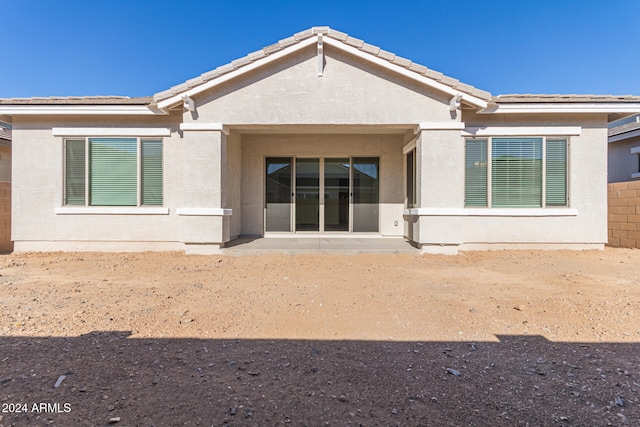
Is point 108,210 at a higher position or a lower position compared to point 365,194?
lower

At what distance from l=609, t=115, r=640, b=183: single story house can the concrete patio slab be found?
11757 millimetres

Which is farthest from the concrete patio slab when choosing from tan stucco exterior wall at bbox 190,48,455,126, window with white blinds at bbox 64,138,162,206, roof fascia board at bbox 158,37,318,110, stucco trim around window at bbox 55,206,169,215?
roof fascia board at bbox 158,37,318,110

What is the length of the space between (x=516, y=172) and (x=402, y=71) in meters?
3.84

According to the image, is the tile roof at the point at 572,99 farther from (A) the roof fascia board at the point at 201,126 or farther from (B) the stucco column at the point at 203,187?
(B) the stucco column at the point at 203,187

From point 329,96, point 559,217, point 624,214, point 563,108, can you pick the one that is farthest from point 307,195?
point 624,214

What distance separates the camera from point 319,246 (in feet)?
26.3

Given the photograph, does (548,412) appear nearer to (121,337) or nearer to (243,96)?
Answer: (121,337)

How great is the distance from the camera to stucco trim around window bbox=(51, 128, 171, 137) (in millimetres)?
A: 7965

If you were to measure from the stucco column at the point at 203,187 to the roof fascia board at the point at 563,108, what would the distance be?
648 cm

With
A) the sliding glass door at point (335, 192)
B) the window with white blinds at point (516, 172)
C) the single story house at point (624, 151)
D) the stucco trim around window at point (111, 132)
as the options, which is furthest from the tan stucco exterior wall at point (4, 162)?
the single story house at point (624, 151)

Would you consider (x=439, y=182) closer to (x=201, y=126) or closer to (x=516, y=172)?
(x=516, y=172)

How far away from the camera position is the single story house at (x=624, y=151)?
13143mm

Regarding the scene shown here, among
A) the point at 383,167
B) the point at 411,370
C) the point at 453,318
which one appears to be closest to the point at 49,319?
the point at 411,370

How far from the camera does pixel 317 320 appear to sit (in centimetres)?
367
